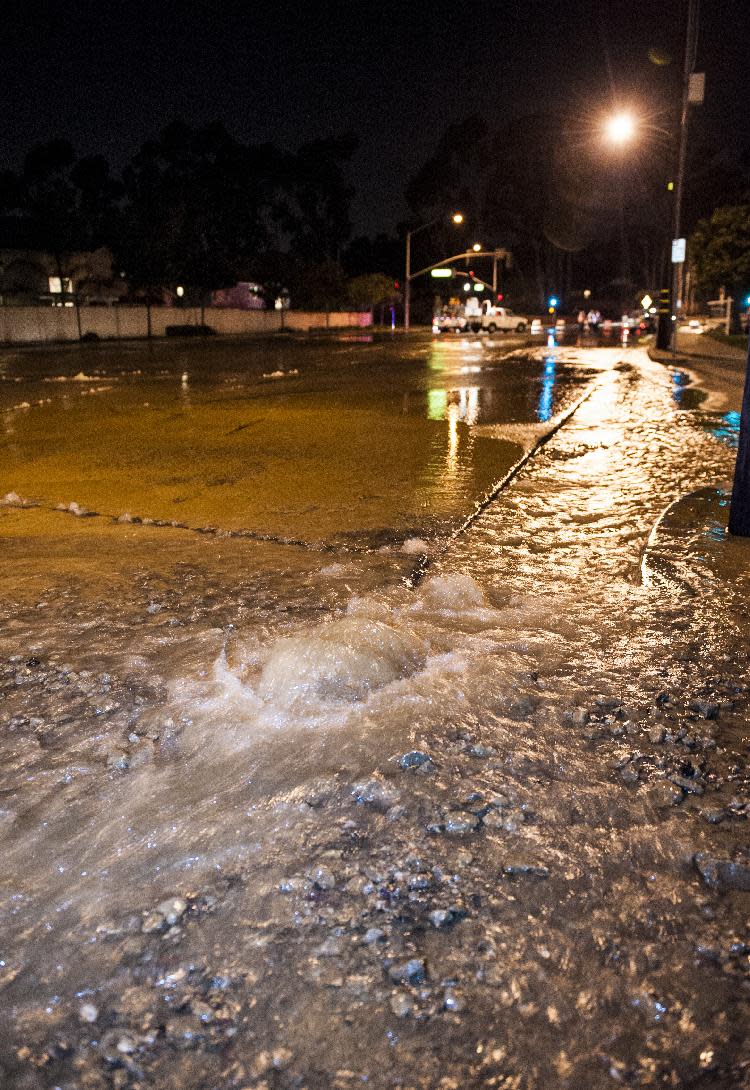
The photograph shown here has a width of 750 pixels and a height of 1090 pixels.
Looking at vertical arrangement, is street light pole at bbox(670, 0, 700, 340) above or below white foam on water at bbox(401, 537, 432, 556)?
above

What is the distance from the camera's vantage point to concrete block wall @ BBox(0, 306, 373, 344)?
44.6 metres

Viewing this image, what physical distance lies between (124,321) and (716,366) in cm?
3982

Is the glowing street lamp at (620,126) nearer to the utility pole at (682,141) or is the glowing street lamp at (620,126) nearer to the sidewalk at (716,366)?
the utility pole at (682,141)

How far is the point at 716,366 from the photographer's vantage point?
22.0 meters

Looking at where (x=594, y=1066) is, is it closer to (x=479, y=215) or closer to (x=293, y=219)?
(x=293, y=219)

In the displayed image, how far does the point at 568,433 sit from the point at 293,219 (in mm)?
73613

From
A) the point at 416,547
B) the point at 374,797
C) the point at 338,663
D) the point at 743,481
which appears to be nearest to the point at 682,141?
the point at 743,481

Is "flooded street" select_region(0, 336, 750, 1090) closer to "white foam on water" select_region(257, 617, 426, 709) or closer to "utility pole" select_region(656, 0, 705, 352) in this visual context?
"white foam on water" select_region(257, 617, 426, 709)

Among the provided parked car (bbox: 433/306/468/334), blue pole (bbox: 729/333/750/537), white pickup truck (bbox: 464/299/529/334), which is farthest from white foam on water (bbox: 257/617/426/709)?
white pickup truck (bbox: 464/299/529/334)

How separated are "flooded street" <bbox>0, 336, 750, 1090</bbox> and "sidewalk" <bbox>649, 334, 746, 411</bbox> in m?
9.52

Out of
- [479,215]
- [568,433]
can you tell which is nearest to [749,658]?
[568,433]

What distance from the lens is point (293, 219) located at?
7862 centimetres

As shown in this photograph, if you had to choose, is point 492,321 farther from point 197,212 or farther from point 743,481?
point 743,481

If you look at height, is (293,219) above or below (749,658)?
above
